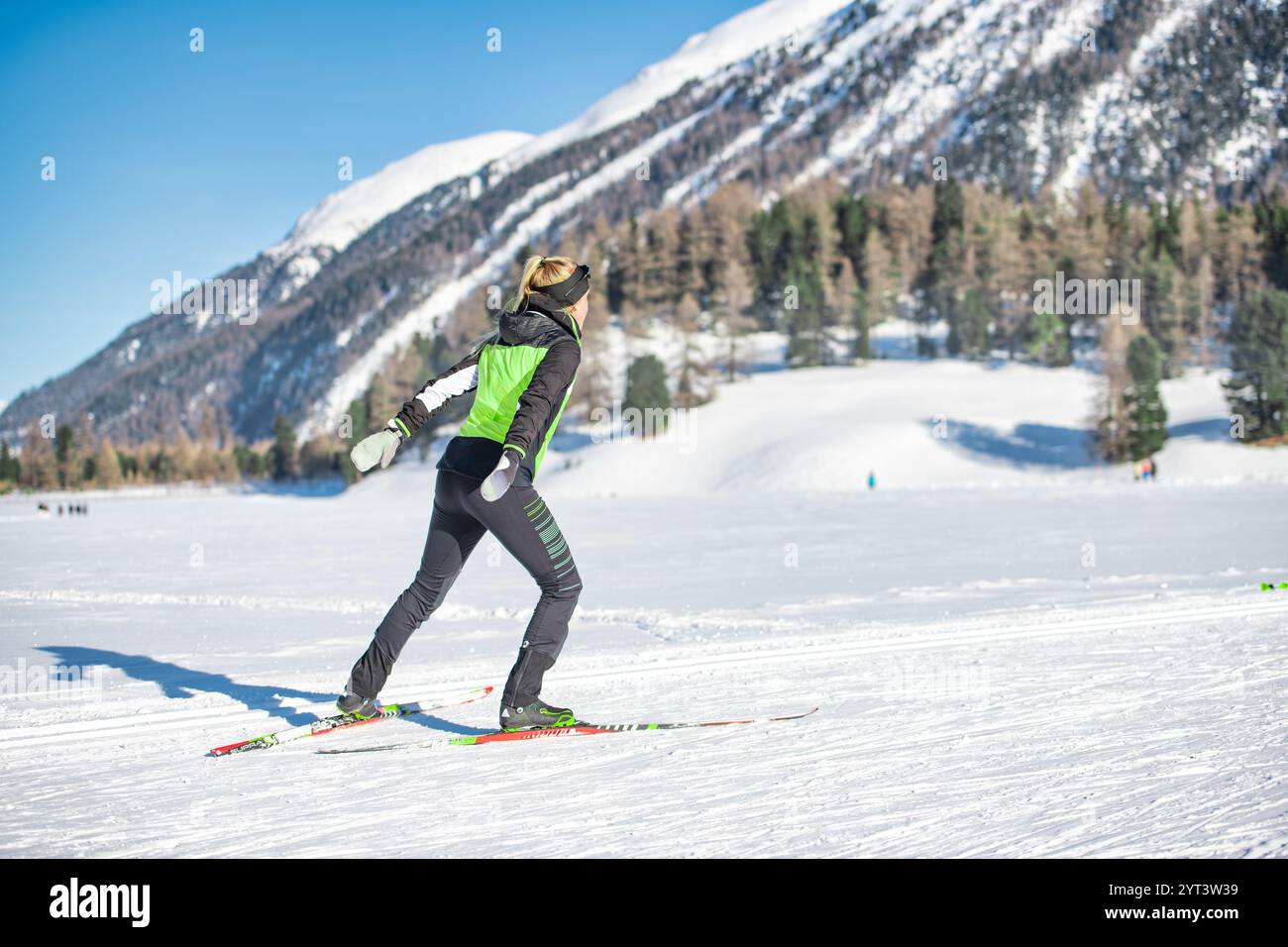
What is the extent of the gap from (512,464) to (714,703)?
1.91 meters

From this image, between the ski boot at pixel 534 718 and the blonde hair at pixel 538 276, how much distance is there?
5.77 feet

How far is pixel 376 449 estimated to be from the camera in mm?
4344

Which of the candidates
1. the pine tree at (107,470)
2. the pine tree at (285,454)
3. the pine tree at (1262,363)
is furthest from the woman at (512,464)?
the pine tree at (107,470)

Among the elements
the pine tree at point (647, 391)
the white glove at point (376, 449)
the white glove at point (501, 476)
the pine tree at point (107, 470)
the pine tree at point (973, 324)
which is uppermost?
the pine tree at point (973, 324)

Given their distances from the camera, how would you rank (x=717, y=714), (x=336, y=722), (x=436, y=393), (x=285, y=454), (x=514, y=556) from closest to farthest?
(x=514, y=556), (x=436, y=393), (x=336, y=722), (x=717, y=714), (x=285, y=454)

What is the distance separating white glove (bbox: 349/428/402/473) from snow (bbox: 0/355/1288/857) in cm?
122

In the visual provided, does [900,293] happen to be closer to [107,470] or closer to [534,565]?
[107,470]

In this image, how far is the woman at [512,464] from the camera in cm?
419

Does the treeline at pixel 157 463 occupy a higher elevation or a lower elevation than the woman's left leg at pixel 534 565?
lower

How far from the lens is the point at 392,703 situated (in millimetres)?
5270

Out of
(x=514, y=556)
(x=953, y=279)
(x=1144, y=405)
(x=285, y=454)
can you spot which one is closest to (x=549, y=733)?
(x=514, y=556)

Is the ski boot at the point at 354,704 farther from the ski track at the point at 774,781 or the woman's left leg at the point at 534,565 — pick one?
the woman's left leg at the point at 534,565

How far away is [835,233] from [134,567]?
88455mm

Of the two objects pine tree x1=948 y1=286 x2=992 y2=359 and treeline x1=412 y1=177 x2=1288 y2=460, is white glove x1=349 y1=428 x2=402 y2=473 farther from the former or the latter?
pine tree x1=948 y1=286 x2=992 y2=359
